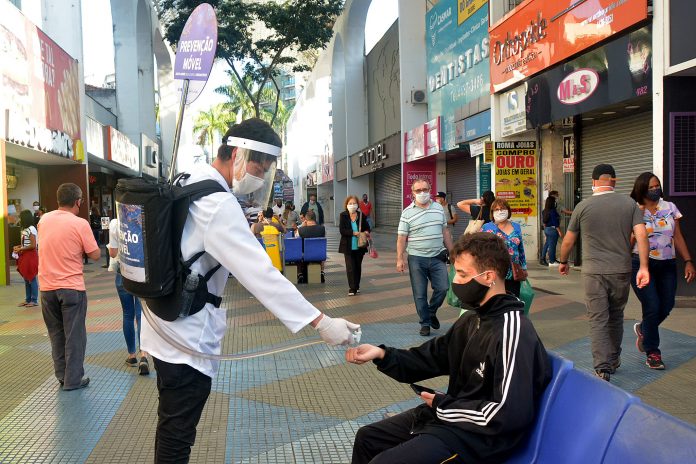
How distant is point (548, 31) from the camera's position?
12.9m

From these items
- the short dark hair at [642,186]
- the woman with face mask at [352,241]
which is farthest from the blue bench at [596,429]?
the woman with face mask at [352,241]

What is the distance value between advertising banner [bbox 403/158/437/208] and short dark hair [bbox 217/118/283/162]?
2131 cm

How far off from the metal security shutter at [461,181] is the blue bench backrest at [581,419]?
18.0 meters

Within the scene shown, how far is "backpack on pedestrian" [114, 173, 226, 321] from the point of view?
268cm

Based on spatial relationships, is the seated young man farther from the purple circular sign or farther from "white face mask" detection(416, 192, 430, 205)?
the purple circular sign

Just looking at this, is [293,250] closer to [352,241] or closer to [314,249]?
[314,249]

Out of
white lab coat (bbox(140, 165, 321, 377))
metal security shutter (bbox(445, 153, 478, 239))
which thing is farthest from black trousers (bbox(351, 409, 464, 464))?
metal security shutter (bbox(445, 153, 478, 239))

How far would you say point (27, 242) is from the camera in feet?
34.3

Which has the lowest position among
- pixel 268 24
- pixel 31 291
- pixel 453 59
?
pixel 31 291

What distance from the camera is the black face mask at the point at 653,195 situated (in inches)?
243

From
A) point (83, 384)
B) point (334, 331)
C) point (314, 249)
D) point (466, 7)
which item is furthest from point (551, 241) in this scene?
point (334, 331)

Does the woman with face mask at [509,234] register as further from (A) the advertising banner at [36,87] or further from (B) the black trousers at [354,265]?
(A) the advertising banner at [36,87]

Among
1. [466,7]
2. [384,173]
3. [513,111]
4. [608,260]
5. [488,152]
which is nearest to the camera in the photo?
[608,260]

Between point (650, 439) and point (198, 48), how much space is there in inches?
296
